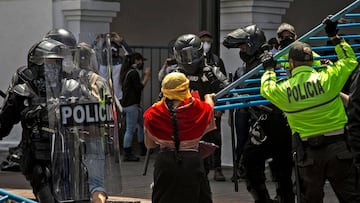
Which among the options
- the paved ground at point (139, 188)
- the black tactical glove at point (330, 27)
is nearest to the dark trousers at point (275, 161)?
the paved ground at point (139, 188)

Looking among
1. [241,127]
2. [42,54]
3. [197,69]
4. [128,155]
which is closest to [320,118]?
[197,69]

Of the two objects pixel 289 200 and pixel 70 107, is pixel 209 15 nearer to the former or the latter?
pixel 289 200

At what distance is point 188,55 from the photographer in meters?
9.48

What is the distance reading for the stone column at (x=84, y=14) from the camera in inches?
635

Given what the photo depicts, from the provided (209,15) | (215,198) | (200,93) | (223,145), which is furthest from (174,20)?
(200,93)

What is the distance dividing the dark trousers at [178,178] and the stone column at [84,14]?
853 cm

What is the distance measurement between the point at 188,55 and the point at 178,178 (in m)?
2.07

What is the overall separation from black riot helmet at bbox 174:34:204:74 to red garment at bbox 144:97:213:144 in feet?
5.59

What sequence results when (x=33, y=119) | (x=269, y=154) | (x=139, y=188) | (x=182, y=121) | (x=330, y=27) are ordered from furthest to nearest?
(x=139, y=188), (x=269, y=154), (x=33, y=119), (x=330, y=27), (x=182, y=121)

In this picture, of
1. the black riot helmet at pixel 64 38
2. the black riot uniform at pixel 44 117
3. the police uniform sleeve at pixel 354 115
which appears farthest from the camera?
the black riot helmet at pixel 64 38

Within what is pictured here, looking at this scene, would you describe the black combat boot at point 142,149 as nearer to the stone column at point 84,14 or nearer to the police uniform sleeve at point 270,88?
the stone column at point 84,14

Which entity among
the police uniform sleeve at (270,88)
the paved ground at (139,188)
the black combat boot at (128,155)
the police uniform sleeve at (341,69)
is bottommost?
the paved ground at (139,188)

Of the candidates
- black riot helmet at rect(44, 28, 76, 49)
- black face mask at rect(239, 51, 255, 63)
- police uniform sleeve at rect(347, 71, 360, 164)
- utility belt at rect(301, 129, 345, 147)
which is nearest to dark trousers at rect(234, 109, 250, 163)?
black face mask at rect(239, 51, 255, 63)

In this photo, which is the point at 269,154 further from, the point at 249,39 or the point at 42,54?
the point at 42,54
